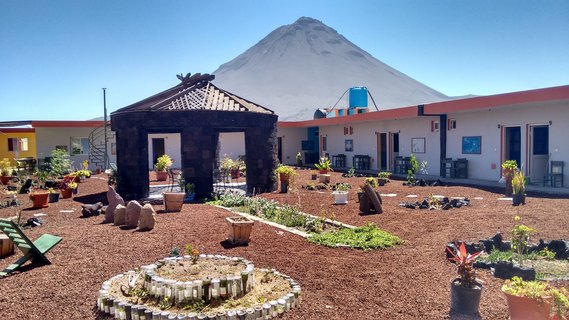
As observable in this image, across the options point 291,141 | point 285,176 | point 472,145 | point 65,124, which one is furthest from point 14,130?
point 472,145

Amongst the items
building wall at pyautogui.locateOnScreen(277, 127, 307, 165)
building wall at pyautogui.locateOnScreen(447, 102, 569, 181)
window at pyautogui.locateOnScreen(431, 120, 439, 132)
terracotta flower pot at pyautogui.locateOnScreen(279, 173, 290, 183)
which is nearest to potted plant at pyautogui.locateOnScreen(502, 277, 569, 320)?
terracotta flower pot at pyautogui.locateOnScreen(279, 173, 290, 183)

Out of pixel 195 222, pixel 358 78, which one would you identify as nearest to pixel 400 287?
pixel 195 222

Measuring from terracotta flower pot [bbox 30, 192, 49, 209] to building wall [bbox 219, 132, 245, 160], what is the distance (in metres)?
19.5

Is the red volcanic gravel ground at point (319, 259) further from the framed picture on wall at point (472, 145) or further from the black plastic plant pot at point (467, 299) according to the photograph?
the framed picture on wall at point (472, 145)

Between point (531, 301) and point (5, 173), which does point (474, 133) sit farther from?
point (5, 173)

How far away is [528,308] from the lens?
14.7 ft

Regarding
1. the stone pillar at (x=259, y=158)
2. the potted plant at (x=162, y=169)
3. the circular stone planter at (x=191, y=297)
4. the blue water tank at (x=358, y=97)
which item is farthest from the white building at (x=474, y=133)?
the circular stone planter at (x=191, y=297)

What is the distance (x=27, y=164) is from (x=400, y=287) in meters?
29.4

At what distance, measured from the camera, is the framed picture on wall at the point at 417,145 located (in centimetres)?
2405

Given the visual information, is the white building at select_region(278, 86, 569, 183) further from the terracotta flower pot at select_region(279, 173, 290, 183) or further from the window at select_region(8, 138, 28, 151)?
the window at select_region(8, 138, 28, 151)

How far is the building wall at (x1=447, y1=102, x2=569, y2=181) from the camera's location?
16.5 metres

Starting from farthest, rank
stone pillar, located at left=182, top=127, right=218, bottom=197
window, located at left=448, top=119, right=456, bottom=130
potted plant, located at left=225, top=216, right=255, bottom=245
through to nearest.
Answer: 1. window, located at left=448, top=119, right=456, bottom=130
2. stone pillar, located at left=182, top=127, right=218, bottom=197
3. potted plant, located at left=225, top=216, right=255, bottom=245

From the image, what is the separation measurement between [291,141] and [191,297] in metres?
31.1

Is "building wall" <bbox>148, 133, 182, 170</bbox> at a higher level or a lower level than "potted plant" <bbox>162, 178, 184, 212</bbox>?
higher
